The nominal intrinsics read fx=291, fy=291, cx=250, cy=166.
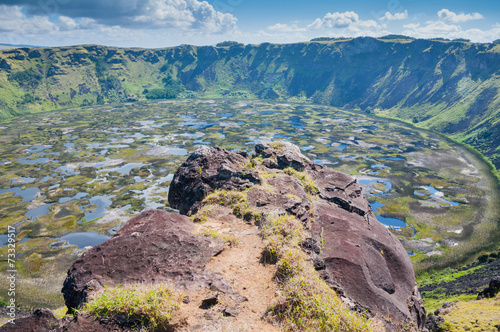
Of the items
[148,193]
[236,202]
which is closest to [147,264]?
[236,202]

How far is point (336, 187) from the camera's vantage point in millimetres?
31984

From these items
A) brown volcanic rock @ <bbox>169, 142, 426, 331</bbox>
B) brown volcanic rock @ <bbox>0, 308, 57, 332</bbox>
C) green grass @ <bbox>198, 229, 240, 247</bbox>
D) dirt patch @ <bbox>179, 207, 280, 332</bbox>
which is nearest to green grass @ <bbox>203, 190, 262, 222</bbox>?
brown volcanic rock @ <bbox>169, 142, 426, 331</bbox>

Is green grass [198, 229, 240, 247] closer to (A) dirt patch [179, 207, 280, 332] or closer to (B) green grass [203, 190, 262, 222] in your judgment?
(A) dirt patch [179, 207, 280, 332]

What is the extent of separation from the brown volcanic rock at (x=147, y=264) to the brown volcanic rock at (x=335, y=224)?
626 cm

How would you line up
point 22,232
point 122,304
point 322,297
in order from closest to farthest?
point 122,304
point 322,297
point 22,232

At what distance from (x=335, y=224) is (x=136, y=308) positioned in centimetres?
1647

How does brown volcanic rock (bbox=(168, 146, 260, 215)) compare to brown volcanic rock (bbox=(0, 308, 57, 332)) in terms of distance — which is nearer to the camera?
brown volcanic rock (bbox=(0, 308, 57, 332))

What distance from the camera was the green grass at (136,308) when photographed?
38.5ft

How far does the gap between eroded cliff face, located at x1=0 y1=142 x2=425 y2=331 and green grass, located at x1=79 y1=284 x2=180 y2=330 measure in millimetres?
325

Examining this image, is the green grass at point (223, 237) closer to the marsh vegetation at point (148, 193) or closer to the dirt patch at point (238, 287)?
the dirt patch at point (238, 287)

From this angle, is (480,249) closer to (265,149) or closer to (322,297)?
(265,149)

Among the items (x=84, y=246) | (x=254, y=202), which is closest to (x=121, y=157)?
(x=84, y=246)

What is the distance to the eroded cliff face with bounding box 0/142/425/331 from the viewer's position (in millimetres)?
13242

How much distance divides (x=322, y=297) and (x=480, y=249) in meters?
95.3
